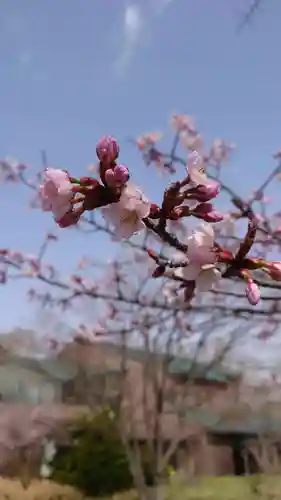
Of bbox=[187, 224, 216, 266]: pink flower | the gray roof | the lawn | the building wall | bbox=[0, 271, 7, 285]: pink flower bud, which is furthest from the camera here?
the gray roof

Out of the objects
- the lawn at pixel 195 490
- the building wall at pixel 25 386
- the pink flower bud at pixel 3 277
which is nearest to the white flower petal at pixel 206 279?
the pink flower bud at pixel 3 277

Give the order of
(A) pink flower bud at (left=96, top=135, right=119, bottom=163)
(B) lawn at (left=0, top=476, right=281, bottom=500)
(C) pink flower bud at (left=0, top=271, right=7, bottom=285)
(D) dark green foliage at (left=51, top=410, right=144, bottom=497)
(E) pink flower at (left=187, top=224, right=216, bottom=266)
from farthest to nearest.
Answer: (D) dark green foliage at (left=51, top=410, right=144, bottom=497) → (B) lawn at (left=0, top=476, right=281, bottom=500) → (C) pink flower bud at (left=0, top=271, right=7, bottom=285) → (E) pink flower at (left=187, top=224, right=216, bottom=266) → (A) pink flower bud at (left=96, top=135, right=119, bottom=163)

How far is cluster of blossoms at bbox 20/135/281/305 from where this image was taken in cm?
96

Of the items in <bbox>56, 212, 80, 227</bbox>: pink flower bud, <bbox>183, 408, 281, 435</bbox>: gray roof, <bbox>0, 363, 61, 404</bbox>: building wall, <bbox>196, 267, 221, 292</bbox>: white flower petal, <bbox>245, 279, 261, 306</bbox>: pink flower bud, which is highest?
<bbox>0, 363, 61, 404</bbox>: building wall

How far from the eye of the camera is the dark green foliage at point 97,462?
12789 mm

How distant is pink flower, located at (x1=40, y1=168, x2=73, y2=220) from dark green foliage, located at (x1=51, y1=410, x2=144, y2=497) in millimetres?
12331

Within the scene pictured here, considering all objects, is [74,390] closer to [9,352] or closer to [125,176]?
[9,352]

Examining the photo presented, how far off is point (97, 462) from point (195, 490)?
97.2 inches

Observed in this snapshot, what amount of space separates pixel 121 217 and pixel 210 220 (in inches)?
6.5

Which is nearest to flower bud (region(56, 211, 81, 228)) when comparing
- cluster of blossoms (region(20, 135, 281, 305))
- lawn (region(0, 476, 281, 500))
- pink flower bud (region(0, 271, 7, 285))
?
cluster of blossoms (region(20, 135, 281, 305))

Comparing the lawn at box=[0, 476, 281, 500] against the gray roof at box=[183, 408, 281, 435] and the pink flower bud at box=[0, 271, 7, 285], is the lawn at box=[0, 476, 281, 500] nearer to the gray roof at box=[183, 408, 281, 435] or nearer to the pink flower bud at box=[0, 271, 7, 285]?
the gray roof at box=[183, 408, 281, 435]

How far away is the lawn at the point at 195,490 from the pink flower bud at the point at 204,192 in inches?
439

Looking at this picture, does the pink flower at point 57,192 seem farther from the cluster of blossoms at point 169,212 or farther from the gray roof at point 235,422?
the gray roof at point 235,422

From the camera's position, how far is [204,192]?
103 centimetres
